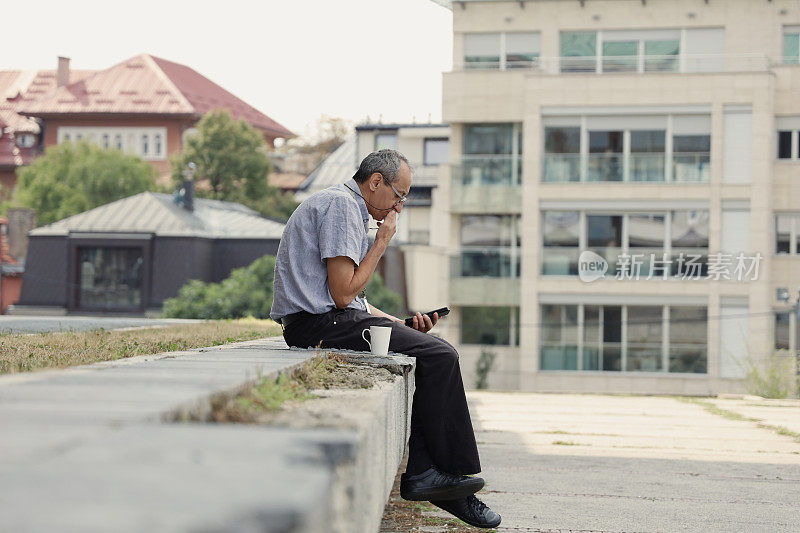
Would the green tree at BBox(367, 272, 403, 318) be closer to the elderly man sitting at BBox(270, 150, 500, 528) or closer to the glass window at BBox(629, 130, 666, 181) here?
the glass window at BBox(629, 130, 666, 181)

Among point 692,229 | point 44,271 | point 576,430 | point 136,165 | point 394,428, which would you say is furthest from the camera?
point 136,165

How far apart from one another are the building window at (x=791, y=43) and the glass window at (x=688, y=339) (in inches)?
294

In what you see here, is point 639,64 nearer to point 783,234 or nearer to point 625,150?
point 625,150

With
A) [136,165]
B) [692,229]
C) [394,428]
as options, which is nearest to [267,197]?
[136,165]

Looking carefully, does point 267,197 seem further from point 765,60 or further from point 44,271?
point 765,60

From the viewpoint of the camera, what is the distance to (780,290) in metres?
28.8

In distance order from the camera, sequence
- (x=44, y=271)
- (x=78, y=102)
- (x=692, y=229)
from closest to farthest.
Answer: (x=692, y=229)
(x=44, y=271)
(x=78, y=102)

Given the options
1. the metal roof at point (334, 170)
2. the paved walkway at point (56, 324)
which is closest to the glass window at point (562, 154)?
the paved walkway at point (56, 324)

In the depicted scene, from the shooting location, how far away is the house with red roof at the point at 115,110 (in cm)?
6109

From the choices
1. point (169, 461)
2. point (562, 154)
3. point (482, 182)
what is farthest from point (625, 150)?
point (169, 461)

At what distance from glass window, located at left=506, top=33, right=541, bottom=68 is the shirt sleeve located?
2663 centimetres

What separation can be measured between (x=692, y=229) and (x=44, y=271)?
71.4 feet

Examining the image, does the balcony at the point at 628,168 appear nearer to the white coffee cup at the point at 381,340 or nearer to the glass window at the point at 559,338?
the glass window at the point at 559,338

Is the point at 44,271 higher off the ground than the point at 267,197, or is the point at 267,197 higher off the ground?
the point at 267,197
